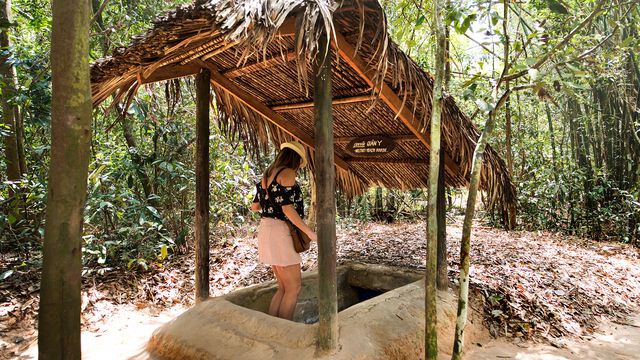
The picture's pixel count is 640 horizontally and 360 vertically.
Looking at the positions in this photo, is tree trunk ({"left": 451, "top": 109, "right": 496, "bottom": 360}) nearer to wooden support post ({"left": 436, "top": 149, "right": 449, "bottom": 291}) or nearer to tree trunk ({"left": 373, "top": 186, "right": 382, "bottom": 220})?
wooden support post ({"left": 436, "top": 149, "right": 449, "bottom": 291})

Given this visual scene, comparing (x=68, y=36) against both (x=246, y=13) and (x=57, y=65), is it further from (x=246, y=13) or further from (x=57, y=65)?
→ (x=246, y=13)

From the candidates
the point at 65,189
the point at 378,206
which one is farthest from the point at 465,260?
the point at 378,206

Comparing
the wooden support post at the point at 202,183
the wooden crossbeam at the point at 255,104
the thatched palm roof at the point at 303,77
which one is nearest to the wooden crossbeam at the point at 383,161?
the thatched palm roof at the point at 303,77

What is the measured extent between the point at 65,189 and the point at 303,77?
136cm

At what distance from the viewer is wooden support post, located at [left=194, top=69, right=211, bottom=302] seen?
3521 millimetres

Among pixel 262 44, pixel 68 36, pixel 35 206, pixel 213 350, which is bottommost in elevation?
pixel 213 350

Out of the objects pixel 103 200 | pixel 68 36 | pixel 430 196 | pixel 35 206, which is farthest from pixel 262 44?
pixel 35 206

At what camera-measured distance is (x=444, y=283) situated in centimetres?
372

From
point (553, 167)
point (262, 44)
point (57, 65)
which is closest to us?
point (57, 65)

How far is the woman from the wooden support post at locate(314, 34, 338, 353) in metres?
0.42

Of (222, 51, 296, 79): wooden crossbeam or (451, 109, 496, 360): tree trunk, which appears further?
(222, 51, 296, 79): wooden crossbeam

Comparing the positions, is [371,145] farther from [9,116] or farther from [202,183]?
[9,116]

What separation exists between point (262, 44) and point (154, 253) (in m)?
3.75

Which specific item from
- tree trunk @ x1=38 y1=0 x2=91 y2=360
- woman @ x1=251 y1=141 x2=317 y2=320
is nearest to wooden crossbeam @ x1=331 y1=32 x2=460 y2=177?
woman @ x1=251 y1=141 x2=317 y2=320
